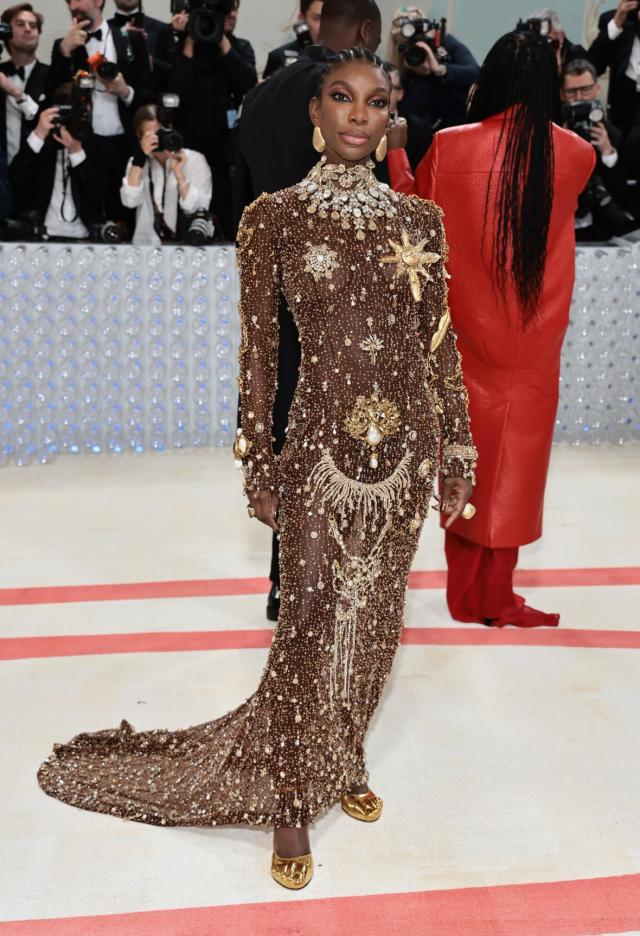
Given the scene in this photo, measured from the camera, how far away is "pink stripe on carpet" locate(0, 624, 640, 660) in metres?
3.06

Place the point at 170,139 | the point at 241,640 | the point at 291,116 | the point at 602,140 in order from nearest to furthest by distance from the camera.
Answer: the point at 291,116, the point at 241,640, the point at 170,139, the point at 602,140

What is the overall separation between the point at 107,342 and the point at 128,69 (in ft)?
4.88

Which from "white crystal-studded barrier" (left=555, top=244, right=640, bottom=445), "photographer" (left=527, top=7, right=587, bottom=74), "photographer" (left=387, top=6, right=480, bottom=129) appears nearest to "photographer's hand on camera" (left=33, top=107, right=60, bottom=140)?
"photographer" (left=387, top=6, right=480, bottom=129)

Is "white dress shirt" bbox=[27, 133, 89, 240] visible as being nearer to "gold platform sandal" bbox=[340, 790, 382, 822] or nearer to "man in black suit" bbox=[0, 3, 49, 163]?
"man in black suit" bbox=[0, 3, 49, 163]

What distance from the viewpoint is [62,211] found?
5.21 meters

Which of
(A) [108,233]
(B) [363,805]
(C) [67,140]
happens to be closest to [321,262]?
(B) [363,805]

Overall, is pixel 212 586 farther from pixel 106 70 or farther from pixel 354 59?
pixel 106 70

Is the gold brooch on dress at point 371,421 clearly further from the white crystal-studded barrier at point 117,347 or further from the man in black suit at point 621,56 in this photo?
the man in black suit at point 621,56

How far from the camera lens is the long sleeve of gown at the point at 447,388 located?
2.12 meters

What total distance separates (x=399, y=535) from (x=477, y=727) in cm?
76

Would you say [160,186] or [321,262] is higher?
[321,262]

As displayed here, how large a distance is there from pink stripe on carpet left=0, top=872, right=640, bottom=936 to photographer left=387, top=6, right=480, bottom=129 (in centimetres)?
402

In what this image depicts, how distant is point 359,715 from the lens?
7.14 ft

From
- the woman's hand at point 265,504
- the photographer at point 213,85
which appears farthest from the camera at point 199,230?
the woman's hand at point 265,504
